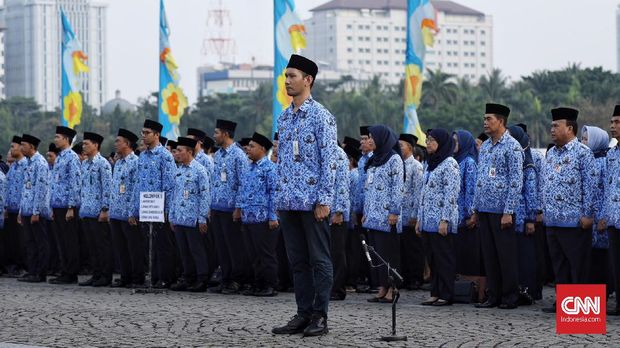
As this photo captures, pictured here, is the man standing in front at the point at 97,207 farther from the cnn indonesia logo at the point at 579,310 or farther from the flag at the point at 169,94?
the flag at the point at 169,94

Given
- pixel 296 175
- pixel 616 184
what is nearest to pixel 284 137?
pixel 296 175

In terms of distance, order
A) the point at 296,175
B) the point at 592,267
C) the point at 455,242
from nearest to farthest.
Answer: the point at 296,175
the point at 592,267
the point at 455,242

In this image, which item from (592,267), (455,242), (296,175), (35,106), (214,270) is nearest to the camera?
(296,175)

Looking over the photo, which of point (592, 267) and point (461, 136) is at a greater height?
point (461, 136)

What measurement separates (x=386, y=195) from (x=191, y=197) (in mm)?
2975

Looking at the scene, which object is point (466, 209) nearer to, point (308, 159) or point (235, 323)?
point (235, 323)

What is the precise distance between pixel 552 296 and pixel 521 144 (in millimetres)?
2244

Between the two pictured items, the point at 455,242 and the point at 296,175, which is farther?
the point at 455,242

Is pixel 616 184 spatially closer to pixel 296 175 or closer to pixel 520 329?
pixel 520 329

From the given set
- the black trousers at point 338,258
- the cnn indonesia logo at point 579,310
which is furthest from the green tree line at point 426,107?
the cnn indonesia logo at point 579,310

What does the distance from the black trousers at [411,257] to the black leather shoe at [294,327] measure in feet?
21.9

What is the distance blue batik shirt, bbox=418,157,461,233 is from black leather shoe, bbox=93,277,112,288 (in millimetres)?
5160

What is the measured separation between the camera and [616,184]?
42.9 ft

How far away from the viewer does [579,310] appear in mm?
10383
